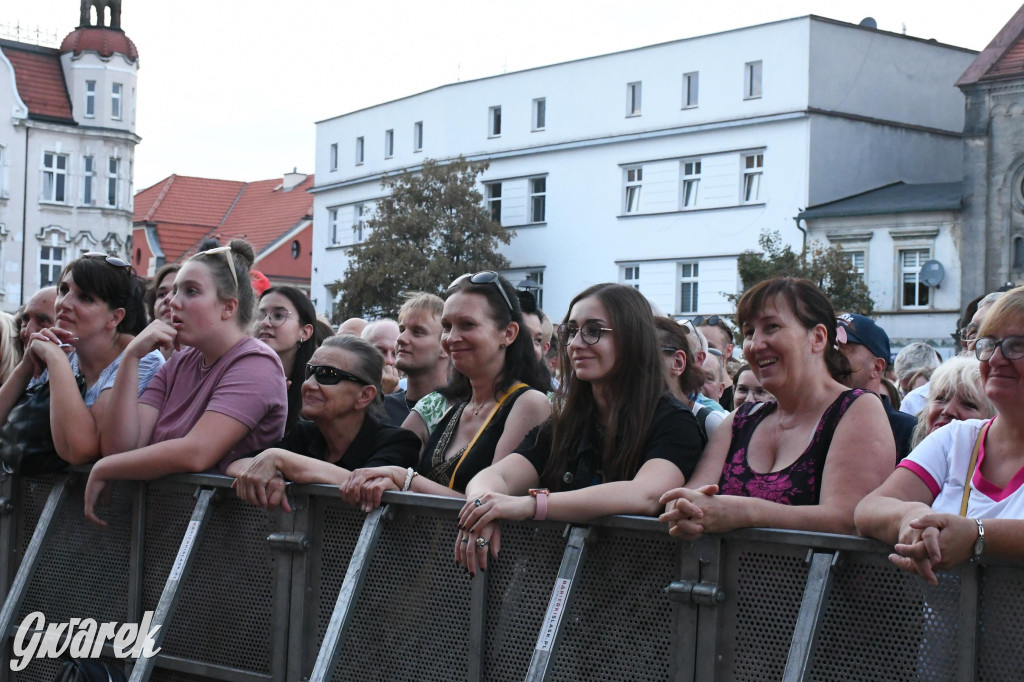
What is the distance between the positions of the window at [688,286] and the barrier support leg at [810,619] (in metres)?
42.5

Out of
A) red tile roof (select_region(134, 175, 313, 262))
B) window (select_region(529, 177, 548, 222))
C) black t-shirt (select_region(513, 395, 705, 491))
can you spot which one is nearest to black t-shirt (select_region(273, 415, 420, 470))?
black t-shirt (select_region(513, 395, 705, 491))

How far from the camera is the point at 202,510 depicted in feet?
18.3

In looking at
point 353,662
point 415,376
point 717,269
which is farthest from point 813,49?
point 353,662

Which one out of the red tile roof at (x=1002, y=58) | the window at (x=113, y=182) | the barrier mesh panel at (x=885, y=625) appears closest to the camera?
the barrier mesh panel at (x=885, y=625)

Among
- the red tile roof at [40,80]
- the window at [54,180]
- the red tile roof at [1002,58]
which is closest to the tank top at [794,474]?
the red tile roof at [1002,58]

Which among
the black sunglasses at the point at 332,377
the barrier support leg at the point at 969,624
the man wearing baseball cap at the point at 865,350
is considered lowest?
the barrier support leg at the point at 969,624

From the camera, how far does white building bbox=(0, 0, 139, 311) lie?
57812 millimetres

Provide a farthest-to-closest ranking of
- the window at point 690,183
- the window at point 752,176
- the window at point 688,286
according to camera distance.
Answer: the window at point 690,183 < the window at point 688,286 < the window at point 752,176

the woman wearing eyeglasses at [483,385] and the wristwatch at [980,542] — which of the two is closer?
the wristwatch at [980,542]

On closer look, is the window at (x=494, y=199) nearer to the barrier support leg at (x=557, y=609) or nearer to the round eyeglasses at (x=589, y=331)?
the round eyeglasses at (x=589, y=331)

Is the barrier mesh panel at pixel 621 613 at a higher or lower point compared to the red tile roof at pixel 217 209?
lower

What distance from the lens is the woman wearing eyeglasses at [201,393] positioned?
18.7ft

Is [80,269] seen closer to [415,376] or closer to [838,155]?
[415,376]

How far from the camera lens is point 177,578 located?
18.3 feet
